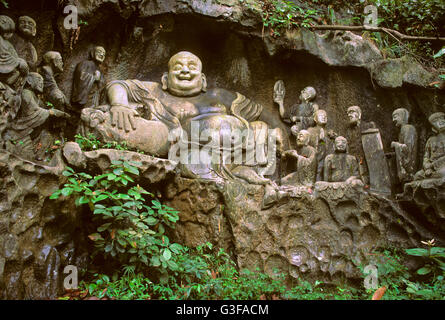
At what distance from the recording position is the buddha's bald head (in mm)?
5867

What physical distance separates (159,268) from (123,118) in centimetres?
201

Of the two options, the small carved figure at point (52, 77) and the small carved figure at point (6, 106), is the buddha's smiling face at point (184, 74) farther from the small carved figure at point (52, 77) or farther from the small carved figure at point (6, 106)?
the small carved figure at point (6, 106)

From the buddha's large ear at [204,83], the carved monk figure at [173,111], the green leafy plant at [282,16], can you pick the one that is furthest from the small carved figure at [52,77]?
the green leafy plant at [282,16]

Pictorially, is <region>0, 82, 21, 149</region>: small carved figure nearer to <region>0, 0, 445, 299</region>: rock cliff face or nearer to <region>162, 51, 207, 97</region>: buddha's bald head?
<region>0, 0, 445, 299</region>: rock cliff face

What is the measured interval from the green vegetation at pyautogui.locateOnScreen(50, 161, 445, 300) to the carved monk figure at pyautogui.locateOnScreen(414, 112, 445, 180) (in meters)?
0.99

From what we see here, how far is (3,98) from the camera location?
14.1 ft

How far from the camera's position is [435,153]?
5.11m

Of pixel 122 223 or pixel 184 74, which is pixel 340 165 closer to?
pixel 184 74

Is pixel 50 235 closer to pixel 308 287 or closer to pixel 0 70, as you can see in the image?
pixel 0 70

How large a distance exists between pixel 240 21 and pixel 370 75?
207cm

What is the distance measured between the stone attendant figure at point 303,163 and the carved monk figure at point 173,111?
18.2 inches

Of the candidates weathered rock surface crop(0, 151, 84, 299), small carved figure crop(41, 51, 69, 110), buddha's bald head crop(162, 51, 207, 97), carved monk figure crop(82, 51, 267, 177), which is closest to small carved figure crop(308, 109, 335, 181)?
carved monk figure crop(82, 51, 267, 177)

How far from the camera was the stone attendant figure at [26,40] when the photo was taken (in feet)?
15.7

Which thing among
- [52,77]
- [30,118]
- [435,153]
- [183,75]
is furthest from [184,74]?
[435,153]
